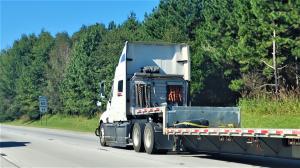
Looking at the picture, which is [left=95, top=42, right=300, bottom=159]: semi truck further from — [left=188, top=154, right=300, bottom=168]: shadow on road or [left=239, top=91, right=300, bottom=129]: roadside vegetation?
[left=239, top=91, right=300, bottom=129]: roadside vegetation

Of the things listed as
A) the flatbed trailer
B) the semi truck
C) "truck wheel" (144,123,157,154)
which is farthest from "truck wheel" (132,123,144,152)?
Answer: the flatbed trailer

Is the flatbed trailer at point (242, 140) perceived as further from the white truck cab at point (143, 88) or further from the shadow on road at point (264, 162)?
the white truck cab at point (143, 88)

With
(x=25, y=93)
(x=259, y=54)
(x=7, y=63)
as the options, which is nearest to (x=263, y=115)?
(x=259, y=54)

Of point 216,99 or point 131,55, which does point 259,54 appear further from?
point 131,55

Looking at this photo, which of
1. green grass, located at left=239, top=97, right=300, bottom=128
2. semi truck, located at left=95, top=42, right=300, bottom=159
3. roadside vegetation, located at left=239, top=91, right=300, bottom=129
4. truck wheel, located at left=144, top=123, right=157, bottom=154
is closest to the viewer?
semi truck, located at left=95, top=42, right=300, bottom=159

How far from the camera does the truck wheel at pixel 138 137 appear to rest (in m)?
19.5

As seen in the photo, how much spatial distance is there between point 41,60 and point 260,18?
73549 millimetres

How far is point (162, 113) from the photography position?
59.9 ft

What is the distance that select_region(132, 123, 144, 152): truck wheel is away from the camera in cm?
1945

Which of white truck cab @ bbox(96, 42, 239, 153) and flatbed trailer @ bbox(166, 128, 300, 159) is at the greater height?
white truck cab @ bbox(96, 42, 239, 153)

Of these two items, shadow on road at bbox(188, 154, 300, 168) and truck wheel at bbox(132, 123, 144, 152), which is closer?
shadow on road at bbox(188, 154, 300, 168)

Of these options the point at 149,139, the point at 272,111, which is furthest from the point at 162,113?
the point at 272,111

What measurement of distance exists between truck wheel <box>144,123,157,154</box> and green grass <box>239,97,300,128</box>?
10.5 m

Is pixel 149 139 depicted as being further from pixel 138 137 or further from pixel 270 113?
pixel 270 113
